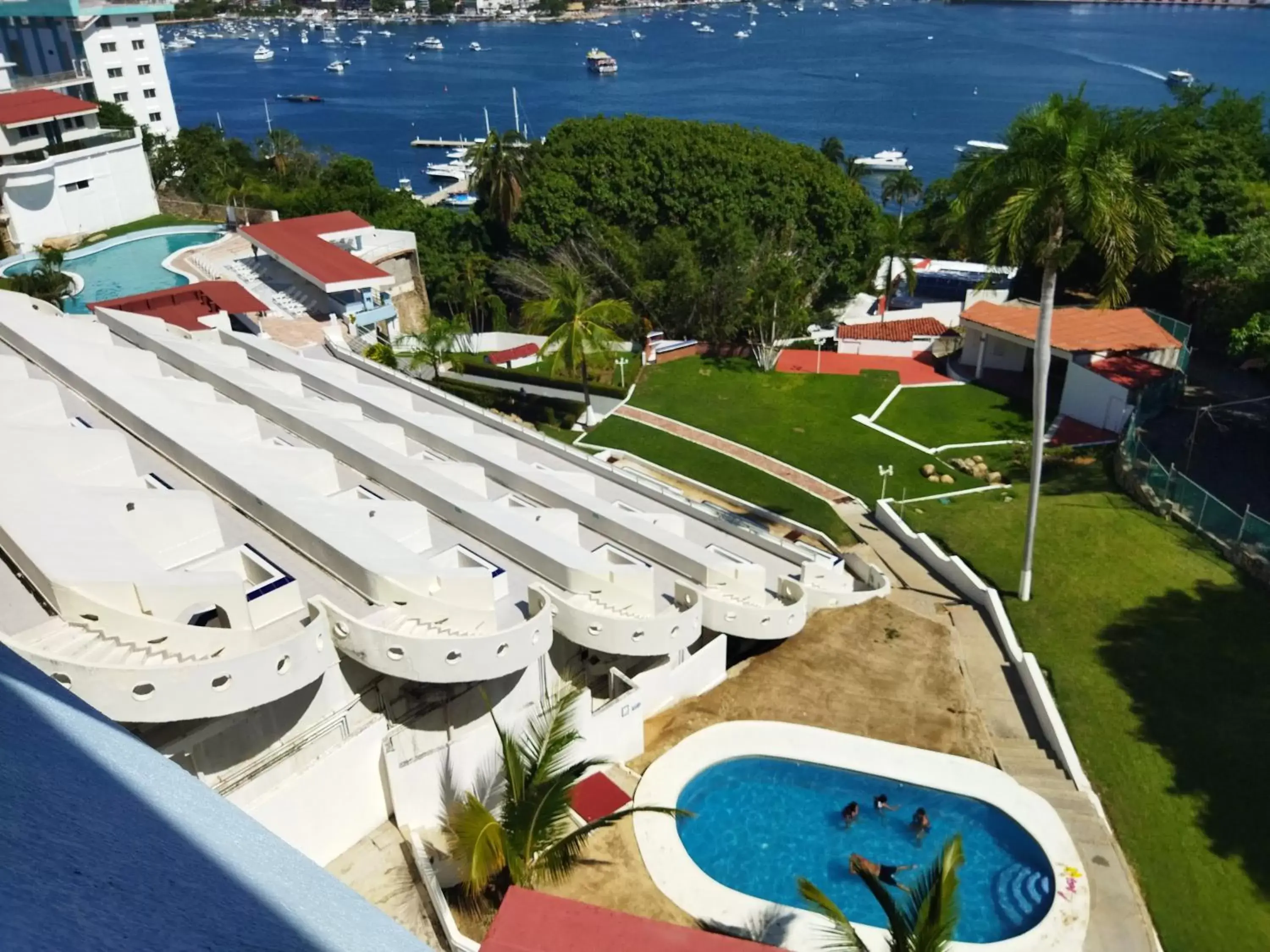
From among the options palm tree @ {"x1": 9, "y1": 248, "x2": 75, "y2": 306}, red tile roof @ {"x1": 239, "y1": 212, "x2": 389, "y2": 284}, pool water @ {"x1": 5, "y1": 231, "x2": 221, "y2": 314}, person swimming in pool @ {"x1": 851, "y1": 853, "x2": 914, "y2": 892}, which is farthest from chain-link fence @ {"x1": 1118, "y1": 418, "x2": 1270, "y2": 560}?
palm tree @ {"x1": 9, "y1": 248, "x2": 75, "y2": 306}

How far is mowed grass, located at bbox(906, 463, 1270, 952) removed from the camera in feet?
61.5

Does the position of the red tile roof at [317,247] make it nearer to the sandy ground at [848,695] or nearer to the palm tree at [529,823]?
the sandy ground at [848,695]

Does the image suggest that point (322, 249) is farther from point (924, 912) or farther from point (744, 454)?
point (924, 912)

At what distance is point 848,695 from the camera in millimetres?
23969

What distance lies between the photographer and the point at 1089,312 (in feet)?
153

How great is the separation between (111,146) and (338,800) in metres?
61.6

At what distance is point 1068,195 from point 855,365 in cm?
2813

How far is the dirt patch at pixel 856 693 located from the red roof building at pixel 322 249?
32.8 meters

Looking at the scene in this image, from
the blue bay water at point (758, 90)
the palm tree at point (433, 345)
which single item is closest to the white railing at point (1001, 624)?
the palm tree at point (433, 345)

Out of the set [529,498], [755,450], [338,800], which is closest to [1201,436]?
[755,450]

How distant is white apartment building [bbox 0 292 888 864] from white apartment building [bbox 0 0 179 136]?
257 feet

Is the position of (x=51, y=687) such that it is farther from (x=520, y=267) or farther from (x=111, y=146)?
(x=111, y=146)

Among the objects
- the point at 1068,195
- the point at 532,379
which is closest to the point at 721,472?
the point at 532,379

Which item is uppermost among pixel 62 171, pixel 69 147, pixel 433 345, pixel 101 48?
pixel 101 48
